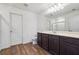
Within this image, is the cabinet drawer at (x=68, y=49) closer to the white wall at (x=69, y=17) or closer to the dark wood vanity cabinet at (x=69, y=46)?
the dark wood vanity cabinet at (x=69, y=46)

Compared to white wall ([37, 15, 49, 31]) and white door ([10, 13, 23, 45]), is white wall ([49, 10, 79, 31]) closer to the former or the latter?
white wall ([37, 15, 49, 31])

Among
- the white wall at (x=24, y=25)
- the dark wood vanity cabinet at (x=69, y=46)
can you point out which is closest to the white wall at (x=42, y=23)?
the white wall at (x=24, y=25)

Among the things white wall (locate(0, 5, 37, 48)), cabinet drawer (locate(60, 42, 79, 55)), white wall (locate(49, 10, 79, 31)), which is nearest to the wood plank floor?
white wall (locate(0, 5, 37, 48))

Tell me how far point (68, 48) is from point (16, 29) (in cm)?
278

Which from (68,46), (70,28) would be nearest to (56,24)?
(70,28)

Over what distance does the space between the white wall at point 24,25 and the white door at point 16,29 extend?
0.66ft

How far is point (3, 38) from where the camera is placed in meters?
3.26

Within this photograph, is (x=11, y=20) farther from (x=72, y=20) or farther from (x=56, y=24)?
(x=72, y=20)

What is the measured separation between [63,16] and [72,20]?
0.36 m

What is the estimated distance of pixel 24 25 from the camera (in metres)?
4.07

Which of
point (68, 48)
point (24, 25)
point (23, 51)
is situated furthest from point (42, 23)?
point (68, 48)

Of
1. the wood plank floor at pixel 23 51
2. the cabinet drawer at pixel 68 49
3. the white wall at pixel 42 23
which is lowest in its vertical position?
the wood plank floor at pixel 23 51

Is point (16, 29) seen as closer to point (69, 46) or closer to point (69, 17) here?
point (69, 17)

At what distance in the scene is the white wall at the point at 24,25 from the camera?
128 inches
